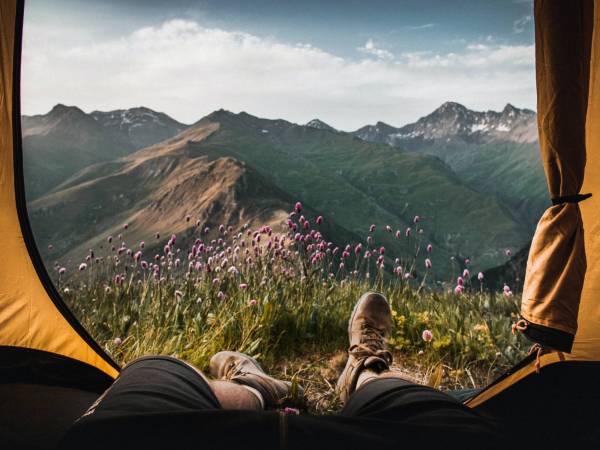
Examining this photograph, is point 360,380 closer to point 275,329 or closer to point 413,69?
point 275,329

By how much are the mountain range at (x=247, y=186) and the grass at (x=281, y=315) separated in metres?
39.1

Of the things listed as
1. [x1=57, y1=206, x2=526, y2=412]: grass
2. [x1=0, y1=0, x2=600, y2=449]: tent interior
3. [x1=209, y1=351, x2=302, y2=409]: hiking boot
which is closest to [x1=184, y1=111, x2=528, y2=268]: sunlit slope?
[x1=57, y1=206, x2=526, y2=412]: grass

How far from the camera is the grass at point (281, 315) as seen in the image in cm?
282

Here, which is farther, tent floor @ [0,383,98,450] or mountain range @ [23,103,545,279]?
mountain range @ [23,103,545,279]

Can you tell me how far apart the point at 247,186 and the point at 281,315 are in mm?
80064

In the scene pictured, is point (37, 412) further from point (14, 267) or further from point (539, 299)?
point (539, 299)

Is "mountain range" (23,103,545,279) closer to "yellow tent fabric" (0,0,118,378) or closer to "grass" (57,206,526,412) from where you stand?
"grass" (57,206,526,412)

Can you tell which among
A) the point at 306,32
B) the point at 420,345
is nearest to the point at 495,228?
the point at 306,32

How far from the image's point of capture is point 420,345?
324cm

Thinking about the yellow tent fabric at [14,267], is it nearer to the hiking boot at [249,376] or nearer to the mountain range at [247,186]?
the hiking boot at [249,376]

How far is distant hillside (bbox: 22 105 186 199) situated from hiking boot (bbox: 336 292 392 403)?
126 metres

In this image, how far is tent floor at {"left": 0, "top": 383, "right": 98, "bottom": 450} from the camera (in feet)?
4.86

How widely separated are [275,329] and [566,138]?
81.4 inches

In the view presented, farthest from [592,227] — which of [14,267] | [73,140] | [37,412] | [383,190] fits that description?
[73,140]
